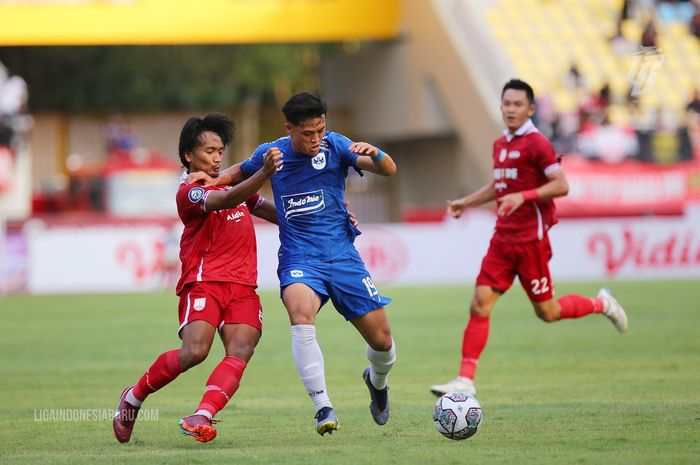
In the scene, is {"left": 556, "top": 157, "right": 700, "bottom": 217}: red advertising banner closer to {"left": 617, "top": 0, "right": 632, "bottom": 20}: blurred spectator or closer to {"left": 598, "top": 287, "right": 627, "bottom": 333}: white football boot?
{"left": 617, "top": 0, "right": 632, "bottom": 20}: blurred spectator

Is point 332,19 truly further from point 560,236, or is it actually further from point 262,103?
point 262,103

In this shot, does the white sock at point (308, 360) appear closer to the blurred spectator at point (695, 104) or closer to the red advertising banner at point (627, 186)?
the red advertising banner at point (627, 186)

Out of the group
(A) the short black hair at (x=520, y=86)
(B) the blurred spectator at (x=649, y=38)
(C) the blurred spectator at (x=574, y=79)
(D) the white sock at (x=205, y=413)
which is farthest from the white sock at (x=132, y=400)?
(C) the blurred spectator at (x=574, y=79)

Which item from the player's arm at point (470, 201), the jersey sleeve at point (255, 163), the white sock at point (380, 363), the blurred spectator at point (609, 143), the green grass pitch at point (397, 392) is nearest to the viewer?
the green grass pitch at point (397, 392)

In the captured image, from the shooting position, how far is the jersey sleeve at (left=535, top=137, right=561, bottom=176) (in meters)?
9.54

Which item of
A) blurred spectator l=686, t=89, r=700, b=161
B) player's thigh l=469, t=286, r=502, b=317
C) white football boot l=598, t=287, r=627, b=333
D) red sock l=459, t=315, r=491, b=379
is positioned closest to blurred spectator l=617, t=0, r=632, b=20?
blurred spectator l=686, t=89, r=700, b=161

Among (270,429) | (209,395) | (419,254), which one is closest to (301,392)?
(270,429)

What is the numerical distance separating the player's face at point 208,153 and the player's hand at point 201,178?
A: 0.09m

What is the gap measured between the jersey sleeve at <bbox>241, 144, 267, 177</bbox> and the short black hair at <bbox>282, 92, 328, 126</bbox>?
423 mm

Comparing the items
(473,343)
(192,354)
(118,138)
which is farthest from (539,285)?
(118,138)

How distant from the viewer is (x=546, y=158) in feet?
31.4

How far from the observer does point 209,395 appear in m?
7.16

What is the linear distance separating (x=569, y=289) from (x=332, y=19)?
40.2 ft

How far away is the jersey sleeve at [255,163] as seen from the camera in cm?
773
